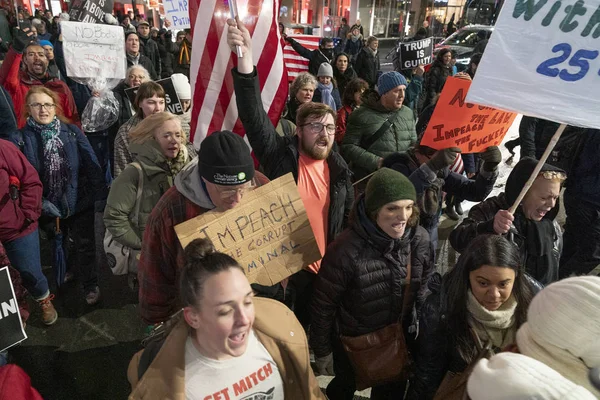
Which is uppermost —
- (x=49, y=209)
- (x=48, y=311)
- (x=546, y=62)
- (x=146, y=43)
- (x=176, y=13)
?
(x=546, y=62)

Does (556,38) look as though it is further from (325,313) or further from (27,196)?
(27,196)

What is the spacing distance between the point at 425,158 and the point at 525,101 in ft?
3.73

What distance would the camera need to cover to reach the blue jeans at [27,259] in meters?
3.16

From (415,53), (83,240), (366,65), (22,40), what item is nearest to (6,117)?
(83,240)

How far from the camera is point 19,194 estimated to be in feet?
10.1

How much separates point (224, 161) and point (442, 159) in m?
1.76

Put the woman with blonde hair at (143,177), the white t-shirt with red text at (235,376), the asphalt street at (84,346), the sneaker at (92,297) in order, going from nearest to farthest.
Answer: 1. the white t-shirt with red text at (235,376)
2. the woman with blonde hair at (143,177)
3. the asphalt street at (84,346)
4. the sneaker at (92,297)

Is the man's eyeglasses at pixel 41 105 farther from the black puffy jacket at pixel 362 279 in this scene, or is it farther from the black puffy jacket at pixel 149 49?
the black puffy jacket at pixel 149 49

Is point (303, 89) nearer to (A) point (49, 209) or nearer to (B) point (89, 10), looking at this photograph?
(A) point (49, 209)

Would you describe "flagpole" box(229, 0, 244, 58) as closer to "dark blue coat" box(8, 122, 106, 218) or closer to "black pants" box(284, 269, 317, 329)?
"black pants" box(284, 269, 317, 329)

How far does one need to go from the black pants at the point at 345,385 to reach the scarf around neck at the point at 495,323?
793 millimetres

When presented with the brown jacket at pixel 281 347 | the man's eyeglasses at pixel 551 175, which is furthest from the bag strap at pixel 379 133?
the brown jacket at pixel 281 347

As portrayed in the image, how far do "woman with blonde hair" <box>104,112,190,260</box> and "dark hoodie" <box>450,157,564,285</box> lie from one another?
2.04m

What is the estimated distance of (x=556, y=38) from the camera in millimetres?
2080
